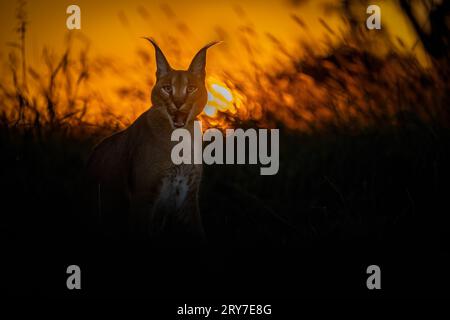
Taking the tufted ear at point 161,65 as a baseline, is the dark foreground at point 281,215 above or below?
below

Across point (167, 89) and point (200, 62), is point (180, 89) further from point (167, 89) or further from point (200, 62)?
point (200, 62)

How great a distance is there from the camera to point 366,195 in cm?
471

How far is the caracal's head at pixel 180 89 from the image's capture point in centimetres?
478

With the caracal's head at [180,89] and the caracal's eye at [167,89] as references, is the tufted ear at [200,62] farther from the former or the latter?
the caracal's eye at [167,89]

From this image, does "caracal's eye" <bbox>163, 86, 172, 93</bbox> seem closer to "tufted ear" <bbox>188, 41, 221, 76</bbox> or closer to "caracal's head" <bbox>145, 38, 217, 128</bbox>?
"caracal's head" <bbox>145, 38, 217, 128</bbox>

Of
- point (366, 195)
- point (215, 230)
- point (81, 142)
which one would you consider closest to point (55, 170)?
point (81, 142)

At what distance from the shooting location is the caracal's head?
478 cm

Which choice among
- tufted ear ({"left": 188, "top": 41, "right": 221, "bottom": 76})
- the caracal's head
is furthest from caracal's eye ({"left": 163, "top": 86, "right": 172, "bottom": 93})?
tufted ear ({"left": 188, "top": 41, "right": 221, "bottom": 76})

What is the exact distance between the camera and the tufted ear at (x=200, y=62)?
4785mm

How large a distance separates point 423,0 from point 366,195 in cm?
134

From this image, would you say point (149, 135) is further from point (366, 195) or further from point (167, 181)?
point (366, 195)

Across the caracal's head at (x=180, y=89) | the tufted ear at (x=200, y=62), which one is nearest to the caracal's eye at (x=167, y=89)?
the caracal's head at (x=180, y=89)

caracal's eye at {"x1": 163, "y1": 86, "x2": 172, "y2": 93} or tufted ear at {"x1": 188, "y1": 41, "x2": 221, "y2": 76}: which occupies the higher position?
tufted ear at {"x1": 188, "y1": 41, "x2": 221, "y2": 76}

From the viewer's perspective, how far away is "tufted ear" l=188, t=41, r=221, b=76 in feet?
15.7
